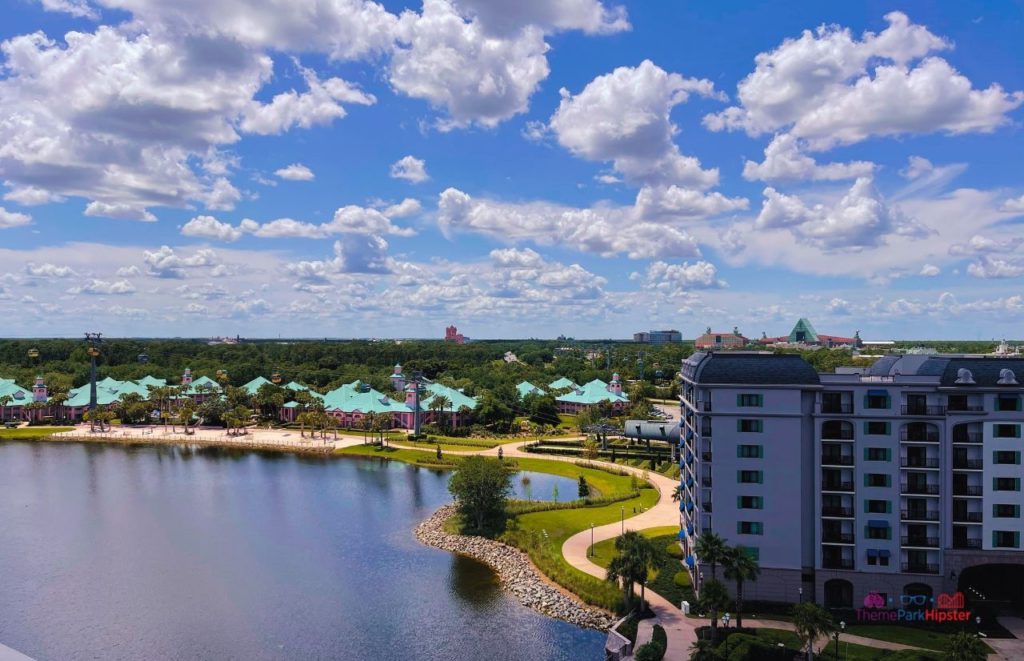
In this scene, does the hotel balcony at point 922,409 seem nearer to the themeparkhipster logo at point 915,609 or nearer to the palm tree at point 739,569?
the themeparkhipster logo at point 915,609

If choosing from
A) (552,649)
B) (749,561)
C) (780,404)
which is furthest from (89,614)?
(780,404)

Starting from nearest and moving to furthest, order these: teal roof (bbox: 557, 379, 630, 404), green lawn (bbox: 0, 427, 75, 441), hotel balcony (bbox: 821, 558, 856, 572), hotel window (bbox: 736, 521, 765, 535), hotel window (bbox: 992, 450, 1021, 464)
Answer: hotel window (bbox: 992, 450, 1021, 464) < hotel balcony (bbox: 821, 558, 856, 572) < hotel window (bbox: 736, 521, 765, 535) < green lawn (bbox: 0, 427, 75, 441) < teal roof (bbox: 557, 379, 630, 404)

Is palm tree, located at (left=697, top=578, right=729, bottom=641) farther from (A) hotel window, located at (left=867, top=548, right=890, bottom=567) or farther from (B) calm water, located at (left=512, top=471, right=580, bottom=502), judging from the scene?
(B) calm water, located at (left=512, top=471, right=580, bottom=502)

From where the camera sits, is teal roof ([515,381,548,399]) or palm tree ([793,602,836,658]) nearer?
palm tree ([793,602,836,658])

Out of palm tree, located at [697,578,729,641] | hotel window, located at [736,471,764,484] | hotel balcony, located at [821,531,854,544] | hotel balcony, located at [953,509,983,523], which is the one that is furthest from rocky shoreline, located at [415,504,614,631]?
hotel balcony, located at [953,509,983,523]

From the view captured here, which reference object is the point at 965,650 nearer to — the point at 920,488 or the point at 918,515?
the point at 918,515

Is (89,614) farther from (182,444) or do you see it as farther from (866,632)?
(182,444)

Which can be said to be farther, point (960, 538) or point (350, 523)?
point (350, 523)

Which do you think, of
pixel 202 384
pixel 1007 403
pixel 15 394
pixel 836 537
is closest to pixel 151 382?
pixel 202 384
